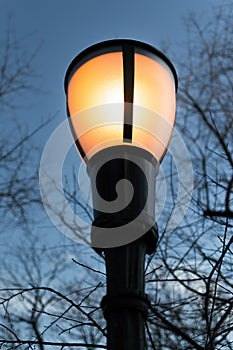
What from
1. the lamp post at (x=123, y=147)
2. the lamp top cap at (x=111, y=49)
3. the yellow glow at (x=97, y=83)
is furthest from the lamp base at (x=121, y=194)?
the lamp top cap at (x=111, y=49)

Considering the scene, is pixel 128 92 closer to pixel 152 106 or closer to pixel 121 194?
pixel 152 106

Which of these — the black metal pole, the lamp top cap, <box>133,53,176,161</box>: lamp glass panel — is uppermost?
the lamp top cap

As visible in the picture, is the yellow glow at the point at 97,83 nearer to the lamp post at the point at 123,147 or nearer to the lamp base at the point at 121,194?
the lamp post at the point at 123,147

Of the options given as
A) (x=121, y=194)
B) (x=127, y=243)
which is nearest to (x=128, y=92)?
(x=121, y=194)

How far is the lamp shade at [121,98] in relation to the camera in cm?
142

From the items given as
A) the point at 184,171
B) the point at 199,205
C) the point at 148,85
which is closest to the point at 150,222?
the point at 148,85

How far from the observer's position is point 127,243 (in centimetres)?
130

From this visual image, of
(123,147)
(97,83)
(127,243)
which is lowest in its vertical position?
(127,243)

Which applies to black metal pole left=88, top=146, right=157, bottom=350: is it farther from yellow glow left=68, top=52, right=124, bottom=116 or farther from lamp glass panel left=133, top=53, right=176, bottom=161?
yellow glow left=68, top=52, right=124, bottom=116

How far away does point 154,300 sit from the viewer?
11.5 feet

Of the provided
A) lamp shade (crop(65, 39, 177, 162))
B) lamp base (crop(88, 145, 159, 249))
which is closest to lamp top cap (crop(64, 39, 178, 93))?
lamp shade (crop(65, 39, 177, 162))

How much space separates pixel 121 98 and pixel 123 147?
0.16 metres

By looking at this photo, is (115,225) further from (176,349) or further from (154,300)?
(154,300)

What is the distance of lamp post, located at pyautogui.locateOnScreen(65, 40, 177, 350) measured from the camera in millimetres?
1248
